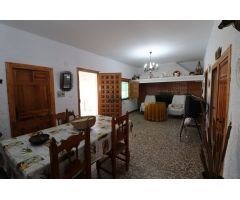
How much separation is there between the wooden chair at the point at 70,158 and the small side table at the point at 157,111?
385 centimetres

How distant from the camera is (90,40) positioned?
2.88 metres

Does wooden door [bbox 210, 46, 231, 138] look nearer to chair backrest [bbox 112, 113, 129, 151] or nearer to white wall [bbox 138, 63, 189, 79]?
chair backrest [bbox 112, 113, 129, 151]

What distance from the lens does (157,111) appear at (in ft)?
15.4

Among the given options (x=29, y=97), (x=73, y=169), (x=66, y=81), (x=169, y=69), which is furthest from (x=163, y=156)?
(x=169, y=69)

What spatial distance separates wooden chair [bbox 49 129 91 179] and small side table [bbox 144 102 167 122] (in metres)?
3.85

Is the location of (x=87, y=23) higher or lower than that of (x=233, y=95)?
higher

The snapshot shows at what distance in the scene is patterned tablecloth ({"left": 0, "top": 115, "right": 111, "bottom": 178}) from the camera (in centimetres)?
95

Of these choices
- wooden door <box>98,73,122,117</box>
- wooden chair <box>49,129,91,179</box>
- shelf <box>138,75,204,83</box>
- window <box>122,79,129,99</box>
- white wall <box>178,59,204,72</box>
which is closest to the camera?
wooden chair <box>49,129,91,179</box>

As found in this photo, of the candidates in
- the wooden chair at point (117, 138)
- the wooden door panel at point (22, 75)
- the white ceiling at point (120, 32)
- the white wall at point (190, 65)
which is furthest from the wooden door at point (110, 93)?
the white wall at point (190, 65)

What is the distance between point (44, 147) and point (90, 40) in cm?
247

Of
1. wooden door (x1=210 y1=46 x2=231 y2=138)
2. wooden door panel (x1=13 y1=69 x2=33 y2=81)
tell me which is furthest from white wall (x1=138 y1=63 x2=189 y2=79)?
wooden door panel (x1=13 y1=69 x2=33 y2=81)

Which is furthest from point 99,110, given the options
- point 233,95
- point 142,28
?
point 233,95

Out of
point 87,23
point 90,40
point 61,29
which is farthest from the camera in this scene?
point 90,40

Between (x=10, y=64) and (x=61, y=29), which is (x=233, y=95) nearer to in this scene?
(x=61, y=29)
